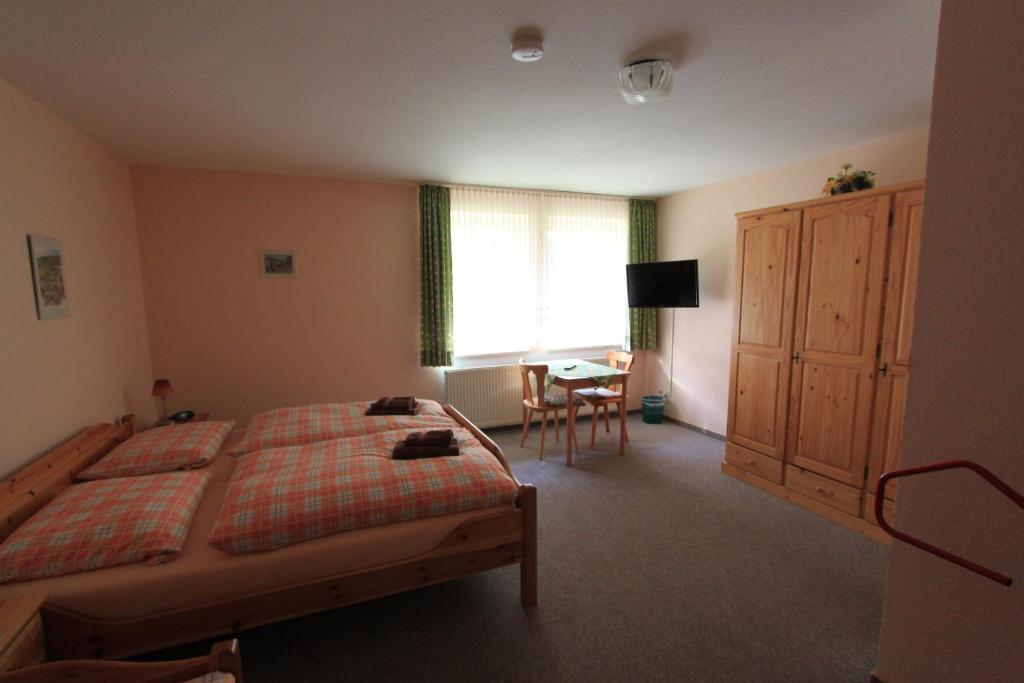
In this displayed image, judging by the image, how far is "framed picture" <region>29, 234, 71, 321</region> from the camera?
2314mm

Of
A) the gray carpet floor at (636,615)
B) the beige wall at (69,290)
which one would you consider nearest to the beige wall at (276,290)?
the beige wall at (69,290)

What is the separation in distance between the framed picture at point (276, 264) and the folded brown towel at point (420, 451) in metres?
2.41

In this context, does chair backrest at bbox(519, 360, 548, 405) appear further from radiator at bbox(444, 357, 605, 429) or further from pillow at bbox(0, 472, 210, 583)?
pillow at bbox(0, 472, 210, 583)

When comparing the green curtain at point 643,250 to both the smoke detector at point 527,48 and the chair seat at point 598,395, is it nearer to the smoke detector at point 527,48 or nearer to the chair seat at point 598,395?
the chair seat at point 598,395

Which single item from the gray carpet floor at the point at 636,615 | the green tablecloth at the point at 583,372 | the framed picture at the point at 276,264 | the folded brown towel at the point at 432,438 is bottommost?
the gray carpet floor at the point at 636,615

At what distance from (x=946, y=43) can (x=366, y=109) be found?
2.51 meters

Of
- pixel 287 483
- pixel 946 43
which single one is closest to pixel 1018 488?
pixel 946 43

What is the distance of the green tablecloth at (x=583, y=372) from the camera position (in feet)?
13.7

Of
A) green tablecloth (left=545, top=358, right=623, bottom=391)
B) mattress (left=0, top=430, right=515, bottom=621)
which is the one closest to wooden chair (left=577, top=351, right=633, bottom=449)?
green tablecloth (left=545, top=358, right=623, bottom=391)

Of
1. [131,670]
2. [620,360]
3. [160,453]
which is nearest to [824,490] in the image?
[620,360]

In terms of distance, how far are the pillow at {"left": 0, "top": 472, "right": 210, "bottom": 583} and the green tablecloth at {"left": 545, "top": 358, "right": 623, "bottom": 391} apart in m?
2.95

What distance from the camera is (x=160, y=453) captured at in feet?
8.26

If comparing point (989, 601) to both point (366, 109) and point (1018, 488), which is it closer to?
point (1018, 488)

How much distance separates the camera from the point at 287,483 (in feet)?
6.88
